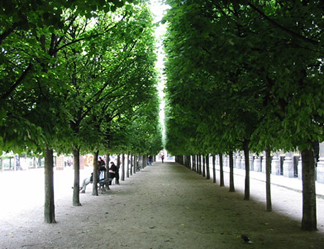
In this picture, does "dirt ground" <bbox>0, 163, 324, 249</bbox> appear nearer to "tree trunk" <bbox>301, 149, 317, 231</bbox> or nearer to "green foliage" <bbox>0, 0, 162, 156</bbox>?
"tree trunk" <bbox>301, 149, 317, 231</bbox>

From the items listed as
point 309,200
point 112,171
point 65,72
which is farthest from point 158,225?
point 112,171

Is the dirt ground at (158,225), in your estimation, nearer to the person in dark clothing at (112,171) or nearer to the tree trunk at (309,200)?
the tree trunk at (309,200)

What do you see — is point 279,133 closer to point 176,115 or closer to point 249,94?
point 249,94

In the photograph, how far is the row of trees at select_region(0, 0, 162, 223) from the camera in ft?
17.8

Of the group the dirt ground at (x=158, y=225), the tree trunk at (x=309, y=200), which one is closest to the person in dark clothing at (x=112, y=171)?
the dirt ground at (x=158, y=225)

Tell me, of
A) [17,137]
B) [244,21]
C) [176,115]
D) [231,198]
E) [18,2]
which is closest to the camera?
[18,2]

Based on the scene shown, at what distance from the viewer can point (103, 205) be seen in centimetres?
1387

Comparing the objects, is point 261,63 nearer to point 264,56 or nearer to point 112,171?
point 264,56

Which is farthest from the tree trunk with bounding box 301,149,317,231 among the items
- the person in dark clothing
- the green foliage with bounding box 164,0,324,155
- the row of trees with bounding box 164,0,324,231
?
the person in dark clothing

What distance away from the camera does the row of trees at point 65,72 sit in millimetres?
5422

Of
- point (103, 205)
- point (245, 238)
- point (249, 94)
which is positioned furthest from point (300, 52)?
point (103, 205)

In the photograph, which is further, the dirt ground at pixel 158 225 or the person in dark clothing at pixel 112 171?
the person in dark clothing at pixel 112 171

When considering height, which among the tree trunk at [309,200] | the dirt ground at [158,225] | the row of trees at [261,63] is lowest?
the dirt ground at [158,225]

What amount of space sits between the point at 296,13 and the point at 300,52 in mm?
804
